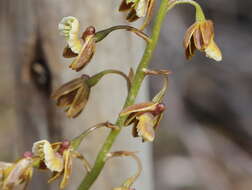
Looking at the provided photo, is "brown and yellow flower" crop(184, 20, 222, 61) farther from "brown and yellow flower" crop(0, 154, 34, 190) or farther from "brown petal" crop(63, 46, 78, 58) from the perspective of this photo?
"brown and yellow flower" crop(0, 154, 34, 190)

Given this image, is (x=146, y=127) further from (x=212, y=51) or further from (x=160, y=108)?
(x=212, y=51)

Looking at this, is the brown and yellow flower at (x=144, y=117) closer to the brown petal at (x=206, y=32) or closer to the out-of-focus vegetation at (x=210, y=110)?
the brown petal at (x=206, y=32)

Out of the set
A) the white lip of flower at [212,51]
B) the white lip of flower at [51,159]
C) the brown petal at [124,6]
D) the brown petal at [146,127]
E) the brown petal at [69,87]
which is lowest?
the white lip of flower at [51,159]

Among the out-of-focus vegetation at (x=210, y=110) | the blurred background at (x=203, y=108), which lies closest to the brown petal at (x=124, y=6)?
the blurred background at (x=203, y=108)

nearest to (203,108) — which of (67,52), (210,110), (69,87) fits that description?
(210,110)

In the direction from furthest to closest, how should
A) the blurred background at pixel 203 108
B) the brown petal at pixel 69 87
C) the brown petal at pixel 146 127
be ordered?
1. the blurred background at pixel 203 108
2. the brown petal at pixel 69 87
3. the brown petal at pixel 146 127

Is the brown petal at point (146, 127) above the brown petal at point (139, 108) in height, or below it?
below
